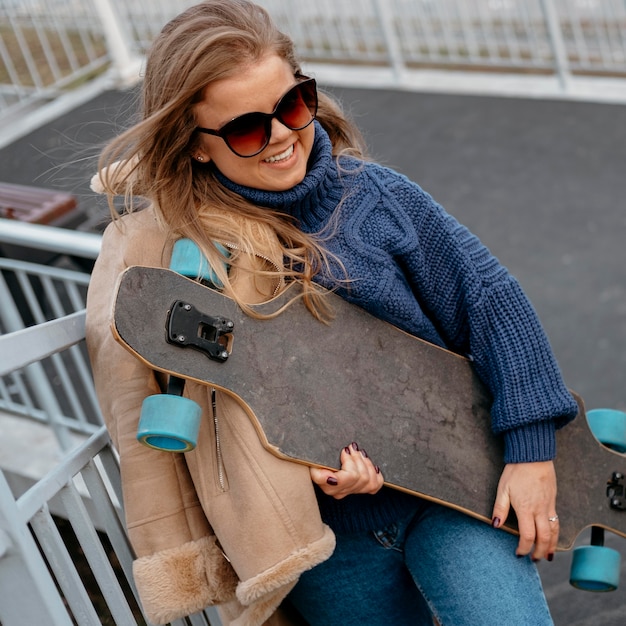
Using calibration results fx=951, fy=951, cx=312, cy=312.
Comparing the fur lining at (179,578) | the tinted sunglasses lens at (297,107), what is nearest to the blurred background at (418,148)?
the fur lining at (179,578)

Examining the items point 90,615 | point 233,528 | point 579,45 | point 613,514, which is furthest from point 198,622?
point 579,45

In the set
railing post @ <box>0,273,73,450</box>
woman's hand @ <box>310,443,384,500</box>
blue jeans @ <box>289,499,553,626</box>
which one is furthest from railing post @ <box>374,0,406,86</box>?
woman's hand @ <box>310,443,384,500</box>

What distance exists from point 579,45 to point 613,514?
5.36 metres

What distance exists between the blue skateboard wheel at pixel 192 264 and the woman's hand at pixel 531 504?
771 mm

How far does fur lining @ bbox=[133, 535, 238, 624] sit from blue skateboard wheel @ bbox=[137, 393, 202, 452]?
0.89 feet

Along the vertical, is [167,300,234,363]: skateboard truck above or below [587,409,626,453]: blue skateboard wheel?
above

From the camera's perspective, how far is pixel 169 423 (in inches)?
64.6

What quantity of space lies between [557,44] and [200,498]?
568 cm

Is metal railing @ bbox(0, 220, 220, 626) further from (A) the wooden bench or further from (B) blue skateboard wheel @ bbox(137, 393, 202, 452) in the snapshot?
(A) the wooden bench

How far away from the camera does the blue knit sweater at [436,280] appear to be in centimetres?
198

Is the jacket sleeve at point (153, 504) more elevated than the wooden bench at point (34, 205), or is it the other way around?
the jacket sleeve at point (153, 504)

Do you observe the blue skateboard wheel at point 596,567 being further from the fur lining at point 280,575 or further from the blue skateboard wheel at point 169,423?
the blue skateboard wheel at point 169,423

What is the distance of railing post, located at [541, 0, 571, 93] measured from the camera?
6629 mm

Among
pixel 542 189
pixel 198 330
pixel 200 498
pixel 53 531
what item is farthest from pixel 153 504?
pixel 542 189
